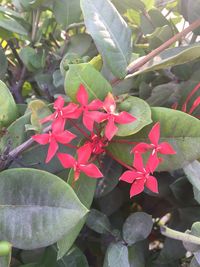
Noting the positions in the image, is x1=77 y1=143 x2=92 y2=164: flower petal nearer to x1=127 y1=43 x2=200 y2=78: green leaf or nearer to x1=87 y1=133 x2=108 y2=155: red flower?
x1=87 y1=133 x2=108 y2=155: red flower

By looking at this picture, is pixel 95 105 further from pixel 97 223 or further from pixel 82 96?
pixel 97 223

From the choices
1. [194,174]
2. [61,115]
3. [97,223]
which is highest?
[61,115]

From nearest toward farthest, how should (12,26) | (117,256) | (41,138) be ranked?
(41,138)
(117,256)
(12,26)

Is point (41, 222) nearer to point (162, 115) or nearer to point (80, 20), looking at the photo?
point (162, 115)

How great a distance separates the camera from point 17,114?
669 millimetres

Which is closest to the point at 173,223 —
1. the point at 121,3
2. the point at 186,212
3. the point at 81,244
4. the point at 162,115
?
the point at 186,212

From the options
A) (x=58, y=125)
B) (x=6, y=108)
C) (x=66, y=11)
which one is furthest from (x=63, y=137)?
(x=66, y=11)

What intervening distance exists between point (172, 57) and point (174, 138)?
109mm

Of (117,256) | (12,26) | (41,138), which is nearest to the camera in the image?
(41,138)

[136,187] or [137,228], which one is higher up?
[136,187]

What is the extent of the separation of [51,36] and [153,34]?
264 millimetres

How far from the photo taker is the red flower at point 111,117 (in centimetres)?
57

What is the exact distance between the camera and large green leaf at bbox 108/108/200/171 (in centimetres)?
60

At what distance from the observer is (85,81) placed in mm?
611
